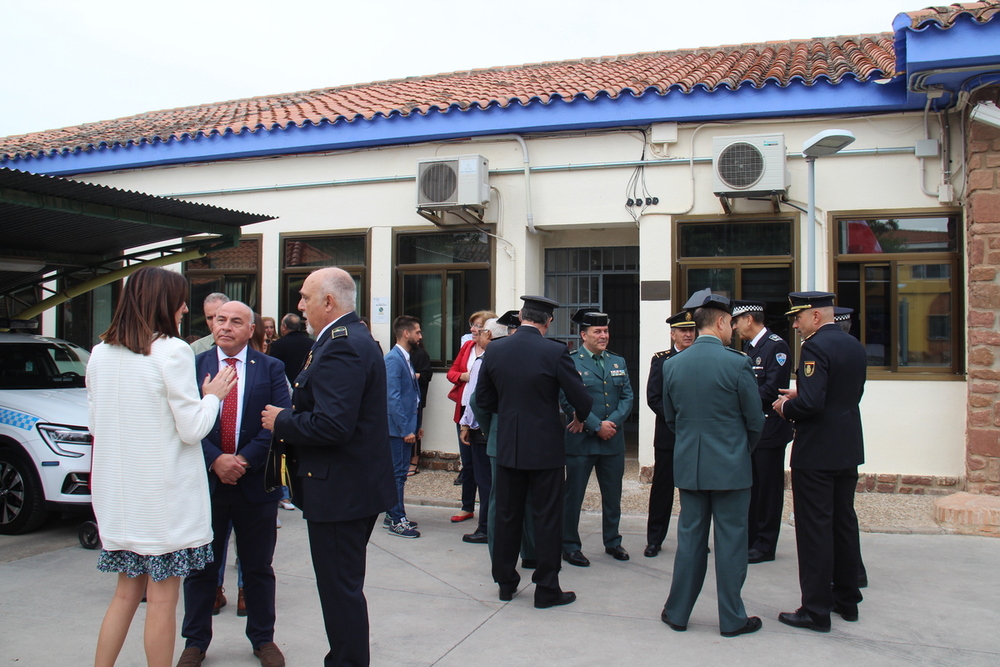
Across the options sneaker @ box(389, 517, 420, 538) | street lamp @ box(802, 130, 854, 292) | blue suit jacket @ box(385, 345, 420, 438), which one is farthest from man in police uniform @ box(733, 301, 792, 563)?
blue suit jacket @ box(385, 345, 420, 438)

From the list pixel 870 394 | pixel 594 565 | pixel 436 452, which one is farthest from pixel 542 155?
pixel 594 565

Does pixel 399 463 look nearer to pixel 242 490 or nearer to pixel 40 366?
pixel 242 490

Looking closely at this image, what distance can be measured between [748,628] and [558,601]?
1.13 m

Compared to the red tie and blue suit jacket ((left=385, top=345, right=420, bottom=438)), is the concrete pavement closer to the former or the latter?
blue suit jacket ((left=385, top=345, right=420, bottom=438))

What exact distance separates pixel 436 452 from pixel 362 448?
20.2ft

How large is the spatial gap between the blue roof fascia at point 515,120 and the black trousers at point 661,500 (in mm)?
4319

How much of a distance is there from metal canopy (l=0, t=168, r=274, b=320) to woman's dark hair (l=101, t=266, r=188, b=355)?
3.52 metres

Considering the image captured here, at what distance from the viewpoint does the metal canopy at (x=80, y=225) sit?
6.77m

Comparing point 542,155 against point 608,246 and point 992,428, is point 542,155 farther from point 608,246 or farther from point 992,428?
point 992,428

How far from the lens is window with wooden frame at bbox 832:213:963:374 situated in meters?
8.18

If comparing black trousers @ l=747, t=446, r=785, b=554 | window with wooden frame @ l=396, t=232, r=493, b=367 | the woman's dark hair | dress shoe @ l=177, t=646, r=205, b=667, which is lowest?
dress shoe @ l=177, t=646, r=205, b=667

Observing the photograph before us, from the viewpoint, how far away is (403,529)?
21.9 feet

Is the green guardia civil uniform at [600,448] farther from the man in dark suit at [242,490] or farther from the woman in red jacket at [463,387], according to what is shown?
the man in dark suit at [242,490]

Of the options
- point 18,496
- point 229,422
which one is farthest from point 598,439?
point 18,496
